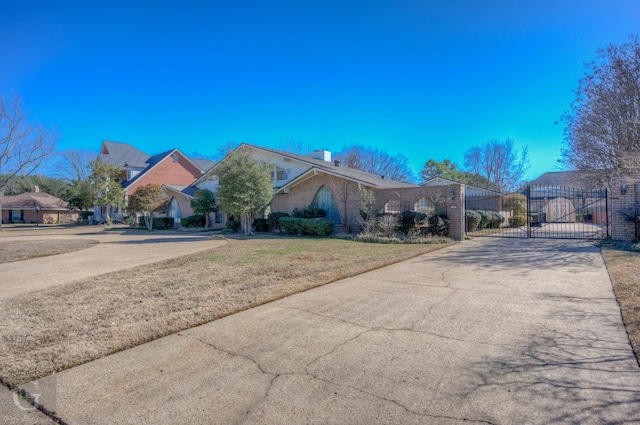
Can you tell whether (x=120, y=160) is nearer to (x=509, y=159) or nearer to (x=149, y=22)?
(x=149, y=22)

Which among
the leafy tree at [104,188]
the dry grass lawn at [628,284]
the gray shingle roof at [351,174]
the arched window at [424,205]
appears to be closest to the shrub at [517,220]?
the gray shingle roof at [351,174]

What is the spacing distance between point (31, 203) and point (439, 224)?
180 feet

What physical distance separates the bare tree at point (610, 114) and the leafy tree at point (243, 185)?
1537 centimetres

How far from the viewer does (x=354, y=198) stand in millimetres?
17969

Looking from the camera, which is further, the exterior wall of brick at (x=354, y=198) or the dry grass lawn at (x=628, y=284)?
the exterior wall of brick at (x=354, y=198)

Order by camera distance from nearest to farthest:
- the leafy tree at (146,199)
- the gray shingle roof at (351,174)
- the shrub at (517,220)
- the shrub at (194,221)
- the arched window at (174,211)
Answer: the gray shingle roof at (351,174) → the leafy tree at (146,199) → the shrub at (517,220) → the shrub at (194,221) → the arched window at (174,211)

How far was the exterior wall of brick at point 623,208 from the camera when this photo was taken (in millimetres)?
11550

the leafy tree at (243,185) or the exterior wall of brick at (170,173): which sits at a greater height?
the exterior wall of brick at (170,173)

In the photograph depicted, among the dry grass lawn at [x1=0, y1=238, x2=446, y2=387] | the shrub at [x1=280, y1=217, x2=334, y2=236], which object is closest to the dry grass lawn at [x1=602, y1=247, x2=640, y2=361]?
the dry grass lawn at [x1=0, y1=238, x2=446, y2=387]

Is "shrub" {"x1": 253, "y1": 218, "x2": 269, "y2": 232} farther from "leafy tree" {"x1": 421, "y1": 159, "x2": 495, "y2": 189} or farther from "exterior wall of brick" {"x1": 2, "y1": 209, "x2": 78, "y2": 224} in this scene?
"exterior wall of brick" {"x1": 2, "y1": 209, "x2": 78, "y2": 224}

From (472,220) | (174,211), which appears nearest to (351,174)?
(472,220)

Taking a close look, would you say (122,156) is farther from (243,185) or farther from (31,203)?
(243,185)

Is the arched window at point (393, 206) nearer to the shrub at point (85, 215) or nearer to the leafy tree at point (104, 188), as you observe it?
the leafy tree at point (104, 188)

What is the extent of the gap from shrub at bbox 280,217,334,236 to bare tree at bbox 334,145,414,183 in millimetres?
27701
